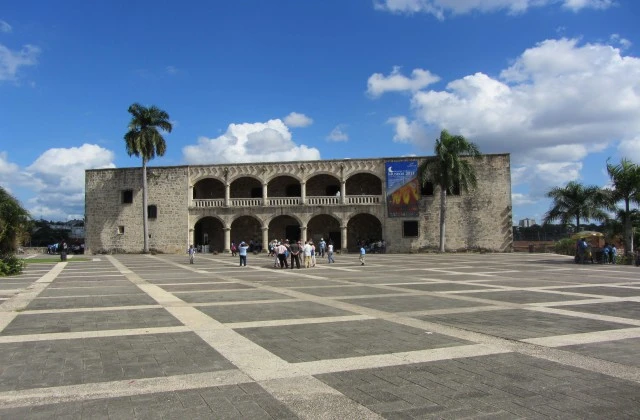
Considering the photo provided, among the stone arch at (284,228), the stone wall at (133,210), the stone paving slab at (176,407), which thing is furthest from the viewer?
the stone arch at (284,228)

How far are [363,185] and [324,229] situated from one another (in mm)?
5175

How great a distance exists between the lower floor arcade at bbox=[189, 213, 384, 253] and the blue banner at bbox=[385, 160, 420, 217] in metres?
2.24

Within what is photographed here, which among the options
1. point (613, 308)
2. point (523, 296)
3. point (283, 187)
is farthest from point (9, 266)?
point (283, 187)

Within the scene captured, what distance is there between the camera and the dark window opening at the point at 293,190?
145 ft

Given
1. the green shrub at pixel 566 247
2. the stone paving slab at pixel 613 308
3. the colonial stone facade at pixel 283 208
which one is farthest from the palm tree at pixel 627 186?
the stone paving slab at pixel 613 308

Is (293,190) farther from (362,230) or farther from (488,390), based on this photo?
(488,390)

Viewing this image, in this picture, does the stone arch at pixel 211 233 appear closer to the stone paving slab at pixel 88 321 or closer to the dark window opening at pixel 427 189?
the dark window opening at pixel 427 189

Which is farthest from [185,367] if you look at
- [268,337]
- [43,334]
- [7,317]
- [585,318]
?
[585,318]

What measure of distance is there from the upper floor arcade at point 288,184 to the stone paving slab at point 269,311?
2912 cm

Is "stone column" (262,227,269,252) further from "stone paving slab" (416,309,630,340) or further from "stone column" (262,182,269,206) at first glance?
"stone paving slab" (416,309,630,340)

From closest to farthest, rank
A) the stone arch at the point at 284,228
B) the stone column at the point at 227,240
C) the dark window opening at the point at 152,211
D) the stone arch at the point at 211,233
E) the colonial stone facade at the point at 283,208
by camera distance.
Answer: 1. the colonial stone facade at the point at 283,208
2. the stone column at the point at 227,240
3. the dark window opening at the point at 152,211
4. the stone arch at the point at 284,228
5. the stone arch at the point at 211,233

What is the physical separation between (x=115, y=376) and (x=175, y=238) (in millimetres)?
37417

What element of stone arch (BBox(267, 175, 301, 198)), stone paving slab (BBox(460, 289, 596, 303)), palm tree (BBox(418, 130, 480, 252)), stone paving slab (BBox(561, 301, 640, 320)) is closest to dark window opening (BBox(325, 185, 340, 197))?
stone arch (BBox(267, 175, 301, 198))

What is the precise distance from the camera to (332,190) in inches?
1730
